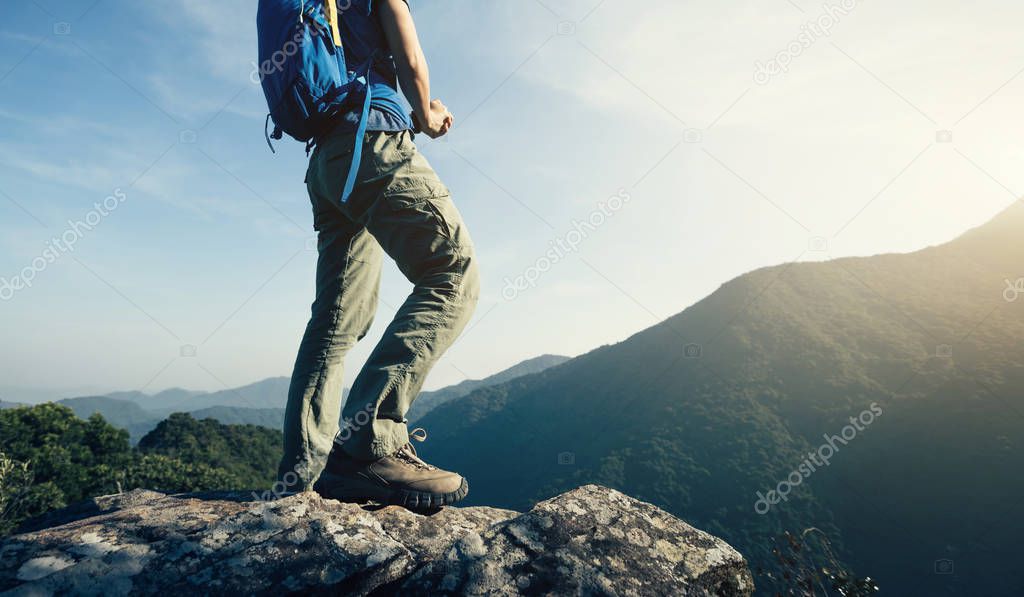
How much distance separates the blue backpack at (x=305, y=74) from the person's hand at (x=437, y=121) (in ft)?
0.78

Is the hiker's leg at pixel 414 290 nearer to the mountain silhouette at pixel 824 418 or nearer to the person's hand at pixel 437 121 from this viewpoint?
the person's hand at pixel 437 121

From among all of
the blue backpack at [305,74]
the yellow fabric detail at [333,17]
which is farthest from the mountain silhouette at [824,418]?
the yellow fabric detail at [333,17]

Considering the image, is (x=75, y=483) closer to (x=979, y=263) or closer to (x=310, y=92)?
(x=310, y=92)

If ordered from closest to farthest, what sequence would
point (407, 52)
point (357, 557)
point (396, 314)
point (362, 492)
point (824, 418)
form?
point (357, 557)
point (362, 492)
point (396, 314)
point (407, 52)
point (824, 418)

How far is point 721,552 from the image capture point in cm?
174

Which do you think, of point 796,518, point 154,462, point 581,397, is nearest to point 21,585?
point 154,462

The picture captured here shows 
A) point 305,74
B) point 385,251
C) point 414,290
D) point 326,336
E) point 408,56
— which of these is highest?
point 408,56

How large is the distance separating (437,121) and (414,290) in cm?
88

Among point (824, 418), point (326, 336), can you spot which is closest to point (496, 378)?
point (824, 418)

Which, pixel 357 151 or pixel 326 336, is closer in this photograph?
pixel 357 151

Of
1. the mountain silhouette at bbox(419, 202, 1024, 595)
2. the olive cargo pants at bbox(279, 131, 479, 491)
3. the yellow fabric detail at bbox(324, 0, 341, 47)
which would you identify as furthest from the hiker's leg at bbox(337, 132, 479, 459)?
the mountain silhouette at bbox(419, 202, 1024, 595)

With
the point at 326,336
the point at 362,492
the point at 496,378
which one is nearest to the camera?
the point at 362,492

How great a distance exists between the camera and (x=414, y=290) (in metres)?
2.29

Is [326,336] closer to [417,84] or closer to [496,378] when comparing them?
[417,84]
